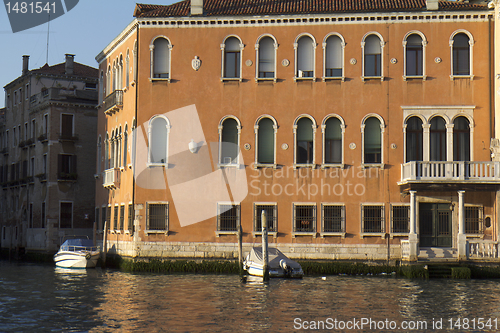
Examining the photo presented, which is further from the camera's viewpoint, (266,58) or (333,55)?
(266,58)

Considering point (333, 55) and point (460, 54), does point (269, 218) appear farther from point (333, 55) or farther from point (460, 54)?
point (460, 54)

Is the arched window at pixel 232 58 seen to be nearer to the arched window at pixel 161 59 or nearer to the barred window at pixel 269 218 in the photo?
the arched window at pixel 161 59

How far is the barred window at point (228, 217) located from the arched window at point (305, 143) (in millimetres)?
3235

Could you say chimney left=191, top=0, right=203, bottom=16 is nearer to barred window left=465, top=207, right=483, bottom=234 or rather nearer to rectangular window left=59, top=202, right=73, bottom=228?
barred window left=465, top=207, right=483, bottom=234

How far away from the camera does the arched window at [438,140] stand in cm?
2755

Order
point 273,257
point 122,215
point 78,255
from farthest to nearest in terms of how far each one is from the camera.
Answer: point 78,255
point 122,215
point 273,257

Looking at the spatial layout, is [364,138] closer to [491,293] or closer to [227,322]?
[491,293]

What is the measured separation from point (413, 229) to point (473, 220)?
276 cm

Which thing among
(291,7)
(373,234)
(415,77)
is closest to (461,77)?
(415,77)

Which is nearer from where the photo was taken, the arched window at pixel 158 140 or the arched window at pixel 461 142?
the arched window at pixel 461 142

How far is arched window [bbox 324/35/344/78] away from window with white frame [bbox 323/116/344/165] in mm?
1933

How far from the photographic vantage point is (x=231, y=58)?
28.6 m

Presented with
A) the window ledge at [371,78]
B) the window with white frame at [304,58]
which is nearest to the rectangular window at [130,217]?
the window with white frame at [304,58]

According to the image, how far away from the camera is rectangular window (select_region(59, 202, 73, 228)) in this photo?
136 feet
